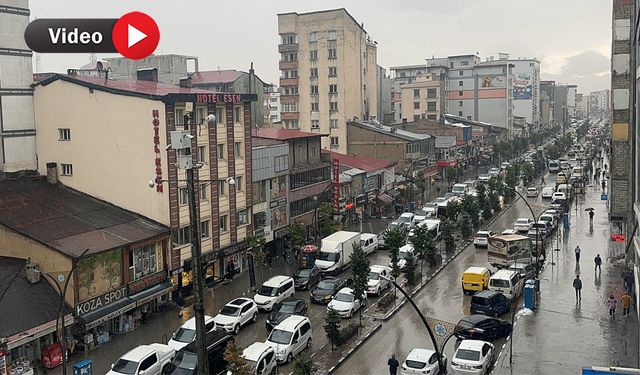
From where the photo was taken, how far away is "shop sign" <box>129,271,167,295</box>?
33.9 metres

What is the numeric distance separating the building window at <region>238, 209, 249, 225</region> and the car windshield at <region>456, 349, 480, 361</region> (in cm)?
2047

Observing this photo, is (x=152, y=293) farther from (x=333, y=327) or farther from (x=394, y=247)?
(x=394, y=247)

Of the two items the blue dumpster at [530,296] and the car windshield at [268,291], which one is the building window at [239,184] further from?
the blue dumpster at [530,296]

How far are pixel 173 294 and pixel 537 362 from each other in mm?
20051

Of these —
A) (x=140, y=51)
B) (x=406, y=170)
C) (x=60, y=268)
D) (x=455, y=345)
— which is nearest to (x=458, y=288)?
(x=455, y=345)

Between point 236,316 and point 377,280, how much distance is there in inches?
395

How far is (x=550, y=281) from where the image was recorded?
41125 mm

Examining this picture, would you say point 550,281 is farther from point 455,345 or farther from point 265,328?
point 265,328

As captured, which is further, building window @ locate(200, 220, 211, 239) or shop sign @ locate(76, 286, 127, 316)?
building window @ locate(200, 220, 211, 239)

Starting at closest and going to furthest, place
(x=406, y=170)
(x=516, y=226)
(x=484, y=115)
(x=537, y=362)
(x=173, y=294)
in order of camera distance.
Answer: (x=537, y=362), (x=173, y=294), (x=516, y=226), (x=406, y=170), (x=484, y=115)

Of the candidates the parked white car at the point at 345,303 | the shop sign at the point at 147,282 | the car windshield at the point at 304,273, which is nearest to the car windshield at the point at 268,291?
the parked white car at the point at 345,303

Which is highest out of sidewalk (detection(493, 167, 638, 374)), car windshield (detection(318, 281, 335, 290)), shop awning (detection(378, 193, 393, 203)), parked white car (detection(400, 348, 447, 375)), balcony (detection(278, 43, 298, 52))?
balcony (detection(278, 43, 298, 52))

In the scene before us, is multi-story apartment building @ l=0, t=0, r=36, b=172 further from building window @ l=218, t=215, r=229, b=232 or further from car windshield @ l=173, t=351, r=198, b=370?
car windshield @ l=173, t=351, r=198, b=370

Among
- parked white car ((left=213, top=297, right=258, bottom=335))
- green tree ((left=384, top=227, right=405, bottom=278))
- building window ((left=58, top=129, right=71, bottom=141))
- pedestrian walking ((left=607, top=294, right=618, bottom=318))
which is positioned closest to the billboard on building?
green tree ((left=384, top=227, right=405, bottom=278))
